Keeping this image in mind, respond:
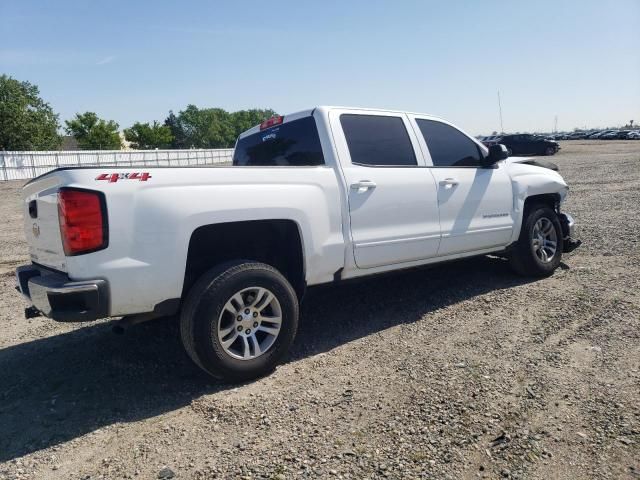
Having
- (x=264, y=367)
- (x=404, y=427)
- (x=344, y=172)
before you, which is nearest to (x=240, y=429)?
(x=264, y=367)

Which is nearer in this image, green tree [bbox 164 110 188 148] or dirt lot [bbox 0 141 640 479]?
dirt lot [bbox 0 141 640 479]

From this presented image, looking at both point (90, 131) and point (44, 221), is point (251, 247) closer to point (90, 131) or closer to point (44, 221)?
point (44, 221)

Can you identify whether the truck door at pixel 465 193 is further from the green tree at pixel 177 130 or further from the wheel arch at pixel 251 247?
the green tree at pixel 177 130

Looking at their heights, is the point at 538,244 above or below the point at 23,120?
below

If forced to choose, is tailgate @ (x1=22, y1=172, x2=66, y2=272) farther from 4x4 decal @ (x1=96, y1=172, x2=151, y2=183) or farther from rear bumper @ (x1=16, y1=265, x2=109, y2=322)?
4x4 decal @ (x1=96, y1=172, x2=151, y2=183)

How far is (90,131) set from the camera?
2562 inches

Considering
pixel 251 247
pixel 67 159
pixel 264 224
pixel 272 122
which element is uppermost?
pixel 67 159

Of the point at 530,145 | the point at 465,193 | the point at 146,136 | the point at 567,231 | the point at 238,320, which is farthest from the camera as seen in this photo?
the point at 146,136

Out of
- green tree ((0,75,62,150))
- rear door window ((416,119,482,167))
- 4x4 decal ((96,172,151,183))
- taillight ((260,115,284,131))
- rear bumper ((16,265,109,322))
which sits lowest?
rear bumper ((16,265,109,322))

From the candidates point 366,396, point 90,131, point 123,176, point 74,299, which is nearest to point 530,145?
point 366,396

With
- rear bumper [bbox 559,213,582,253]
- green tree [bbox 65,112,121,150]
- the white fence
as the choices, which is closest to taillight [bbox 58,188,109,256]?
rear bumper [bbox 559,213,582,253]

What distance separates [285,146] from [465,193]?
191 centimetres

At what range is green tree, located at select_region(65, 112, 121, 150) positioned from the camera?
64.4 m

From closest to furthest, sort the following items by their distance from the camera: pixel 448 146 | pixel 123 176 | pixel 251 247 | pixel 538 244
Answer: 1. pixel 123 176
2. pixel 251 247
3. pixel 448 146
4. pixel 538 244
